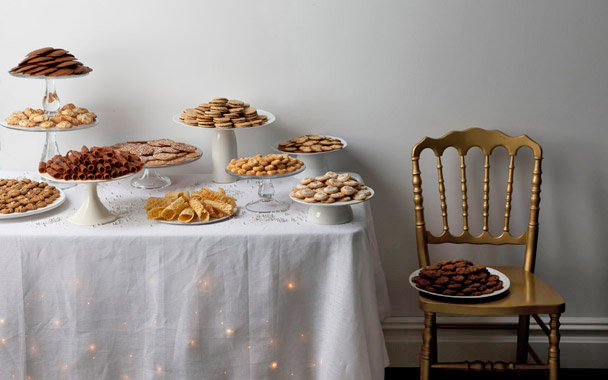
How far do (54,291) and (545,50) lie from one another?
189 cm

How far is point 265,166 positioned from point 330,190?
0.24m

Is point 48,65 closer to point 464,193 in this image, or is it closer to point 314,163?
point 314,163

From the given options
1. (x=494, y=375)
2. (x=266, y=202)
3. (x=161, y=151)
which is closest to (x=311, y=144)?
(x=266, y=202)

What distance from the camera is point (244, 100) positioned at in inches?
102

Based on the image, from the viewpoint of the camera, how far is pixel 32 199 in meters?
2.15

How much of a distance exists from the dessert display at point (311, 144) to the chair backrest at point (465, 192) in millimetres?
286

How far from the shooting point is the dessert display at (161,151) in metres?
2.28

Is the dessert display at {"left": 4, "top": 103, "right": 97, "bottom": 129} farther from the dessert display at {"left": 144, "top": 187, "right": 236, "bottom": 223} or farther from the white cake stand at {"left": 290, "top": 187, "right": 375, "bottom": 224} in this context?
the white cake stand at {"left": 290, "top": 187, "right": 375, "bottom": 224}

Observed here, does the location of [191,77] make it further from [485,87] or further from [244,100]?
[485,87]

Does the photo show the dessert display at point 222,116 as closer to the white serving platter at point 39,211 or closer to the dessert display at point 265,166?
the dessert display at point 265,166

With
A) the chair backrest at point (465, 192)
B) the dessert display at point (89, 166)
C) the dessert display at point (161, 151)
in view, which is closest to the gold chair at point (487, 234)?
the chair backrest at point (465, 192)

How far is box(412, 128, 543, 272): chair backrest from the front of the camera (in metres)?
2.41

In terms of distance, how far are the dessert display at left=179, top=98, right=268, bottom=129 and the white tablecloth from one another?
0.41 metres

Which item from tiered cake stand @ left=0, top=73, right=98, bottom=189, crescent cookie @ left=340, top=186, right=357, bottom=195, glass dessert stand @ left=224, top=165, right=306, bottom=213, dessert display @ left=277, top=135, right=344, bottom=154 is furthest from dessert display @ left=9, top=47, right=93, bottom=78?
crescent cookie @ left=340, top=186, right=357, bottom=195
